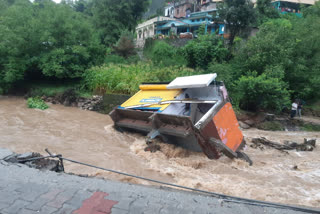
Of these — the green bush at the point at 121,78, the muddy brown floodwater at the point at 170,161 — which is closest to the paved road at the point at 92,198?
the muddy brown floodwater at the point at 170,161

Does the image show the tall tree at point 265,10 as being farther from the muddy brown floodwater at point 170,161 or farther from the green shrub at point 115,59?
the muddy brown floodwater at point 170,161

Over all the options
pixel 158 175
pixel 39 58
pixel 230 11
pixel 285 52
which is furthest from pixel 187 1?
pixel 158 175

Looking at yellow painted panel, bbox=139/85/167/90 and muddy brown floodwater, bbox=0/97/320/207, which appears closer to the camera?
muddy brown floodwater, bbox=0/97/320/207

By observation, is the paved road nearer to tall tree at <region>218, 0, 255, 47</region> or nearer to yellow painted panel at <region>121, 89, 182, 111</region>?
yellow painted panel at <region>121, 89, 182, 111</region>

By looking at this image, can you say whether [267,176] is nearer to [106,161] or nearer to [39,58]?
[106,161]

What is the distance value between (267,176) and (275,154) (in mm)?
2151

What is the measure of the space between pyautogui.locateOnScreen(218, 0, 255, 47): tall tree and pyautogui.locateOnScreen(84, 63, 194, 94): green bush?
21.0ft

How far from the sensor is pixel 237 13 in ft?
55.2

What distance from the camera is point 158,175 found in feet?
17.0

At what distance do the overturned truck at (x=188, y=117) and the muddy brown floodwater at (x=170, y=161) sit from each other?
14.7 inches

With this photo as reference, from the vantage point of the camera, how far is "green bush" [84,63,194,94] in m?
11.9

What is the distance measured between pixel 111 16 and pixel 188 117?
20653mm

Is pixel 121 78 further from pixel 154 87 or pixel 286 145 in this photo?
pixel 286 145

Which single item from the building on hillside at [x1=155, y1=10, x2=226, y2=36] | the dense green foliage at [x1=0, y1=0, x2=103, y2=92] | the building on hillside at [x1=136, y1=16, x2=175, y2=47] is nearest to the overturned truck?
the dense green foliage at [x1=0, y1=0, x2=103, y2=92]
